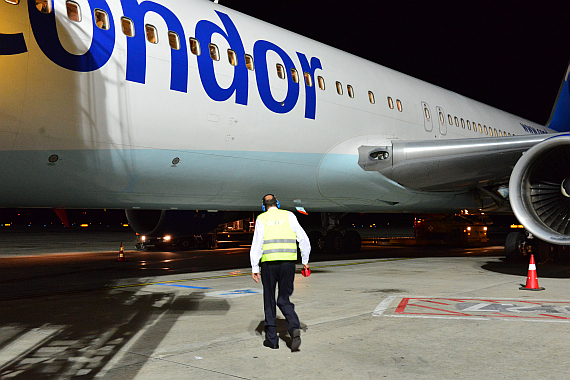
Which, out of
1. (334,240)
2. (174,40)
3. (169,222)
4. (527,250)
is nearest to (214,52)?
(174,40)

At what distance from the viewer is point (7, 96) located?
5617mm

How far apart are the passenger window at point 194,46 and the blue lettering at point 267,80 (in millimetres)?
1054

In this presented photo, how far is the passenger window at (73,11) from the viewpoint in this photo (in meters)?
6.12

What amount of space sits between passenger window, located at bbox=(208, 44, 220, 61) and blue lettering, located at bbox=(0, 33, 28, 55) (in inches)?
101

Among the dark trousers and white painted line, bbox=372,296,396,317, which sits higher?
the dark trousers

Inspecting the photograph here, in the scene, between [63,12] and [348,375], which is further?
[63,12]

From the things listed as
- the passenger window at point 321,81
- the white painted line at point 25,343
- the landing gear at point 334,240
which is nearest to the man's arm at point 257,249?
the white painted line at point 25,343

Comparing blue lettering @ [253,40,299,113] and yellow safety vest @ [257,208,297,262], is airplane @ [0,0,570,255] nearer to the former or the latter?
blue lettering @ [253,40,299,113]

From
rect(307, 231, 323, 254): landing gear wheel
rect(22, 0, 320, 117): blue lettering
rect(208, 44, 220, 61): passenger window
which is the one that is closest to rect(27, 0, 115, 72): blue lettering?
rect(22, 0, 320, 117): blue lettering

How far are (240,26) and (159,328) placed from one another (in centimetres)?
481

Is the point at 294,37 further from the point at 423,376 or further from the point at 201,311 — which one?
the point at 423,376

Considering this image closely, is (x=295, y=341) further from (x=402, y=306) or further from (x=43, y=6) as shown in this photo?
(x=43, y=6)

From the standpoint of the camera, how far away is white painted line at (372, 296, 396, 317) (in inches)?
246

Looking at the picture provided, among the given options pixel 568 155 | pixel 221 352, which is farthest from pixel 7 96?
pixel 568 155
